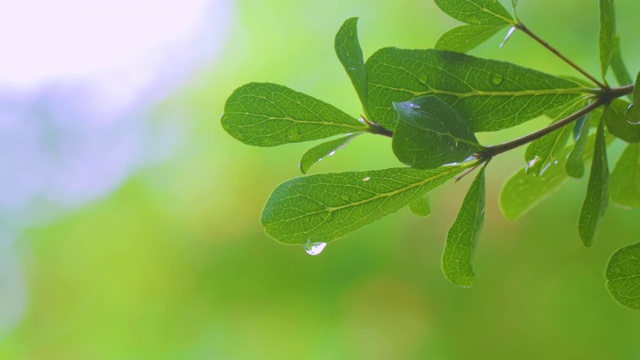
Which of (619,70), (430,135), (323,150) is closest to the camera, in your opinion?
(430,135)

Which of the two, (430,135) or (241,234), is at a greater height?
(241,234)

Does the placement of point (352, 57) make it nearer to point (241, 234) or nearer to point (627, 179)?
point (627, 179)

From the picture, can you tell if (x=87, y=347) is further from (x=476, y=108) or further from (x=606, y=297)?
(x=476, y=108)

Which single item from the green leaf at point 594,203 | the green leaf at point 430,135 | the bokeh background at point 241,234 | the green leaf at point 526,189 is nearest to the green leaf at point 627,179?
the green leaf at point 526,189

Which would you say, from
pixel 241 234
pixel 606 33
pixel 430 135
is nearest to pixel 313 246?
pixel 430 135

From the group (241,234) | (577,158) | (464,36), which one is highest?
(241,234)

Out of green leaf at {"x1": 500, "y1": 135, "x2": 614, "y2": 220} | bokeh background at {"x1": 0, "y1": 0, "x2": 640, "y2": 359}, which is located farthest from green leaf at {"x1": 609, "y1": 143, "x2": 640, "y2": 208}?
bokeh background at {"x1": 0, "y1": 0, "x2": 640, "y2": 359}

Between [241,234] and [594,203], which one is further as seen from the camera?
[241,234]
